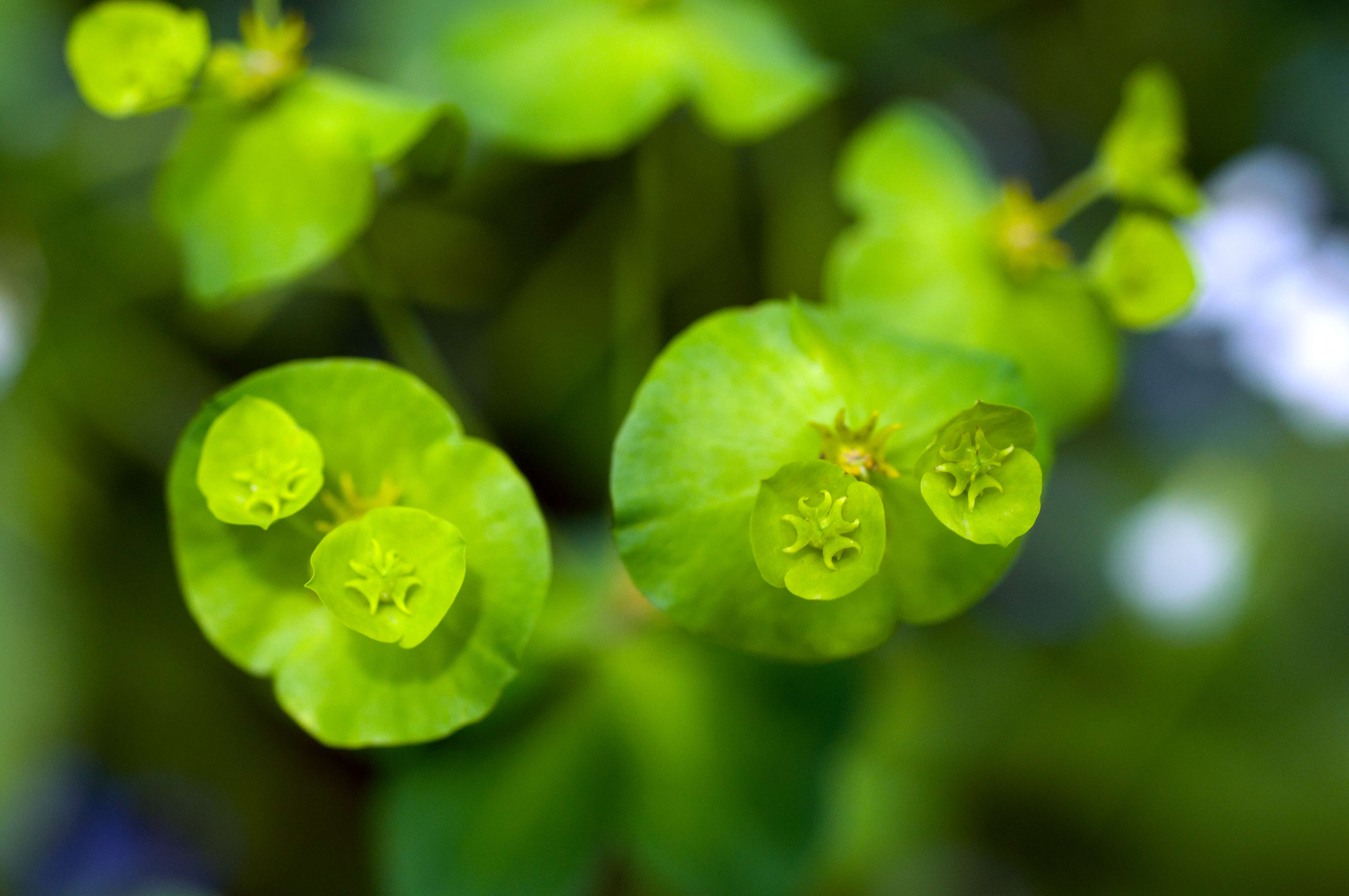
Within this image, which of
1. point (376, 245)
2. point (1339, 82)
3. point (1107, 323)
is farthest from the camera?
point (1339, 82)

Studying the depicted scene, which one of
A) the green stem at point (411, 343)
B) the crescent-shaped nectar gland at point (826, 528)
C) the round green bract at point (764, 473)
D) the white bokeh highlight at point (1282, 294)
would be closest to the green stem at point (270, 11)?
the green stem at point (411, 343)

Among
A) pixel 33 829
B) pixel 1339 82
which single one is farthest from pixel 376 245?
pixel 1339 82

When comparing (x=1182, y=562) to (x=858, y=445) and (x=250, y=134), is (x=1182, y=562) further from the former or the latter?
(x=250, y=134)

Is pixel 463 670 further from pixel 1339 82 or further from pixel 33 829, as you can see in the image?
pixel 1339 82

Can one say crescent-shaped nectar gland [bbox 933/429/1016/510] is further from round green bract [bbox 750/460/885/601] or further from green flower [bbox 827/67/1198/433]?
green flower [bbox 827/67/1198/433]

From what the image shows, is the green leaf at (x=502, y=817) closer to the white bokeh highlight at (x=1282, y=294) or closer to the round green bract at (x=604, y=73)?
the round green bract at (x=604, y=73)
